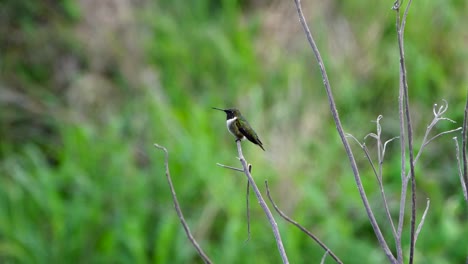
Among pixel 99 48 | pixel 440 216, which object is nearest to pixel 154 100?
pixel 99 48

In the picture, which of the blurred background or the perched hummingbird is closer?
the perched hummingbird

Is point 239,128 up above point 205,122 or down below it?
Result: below

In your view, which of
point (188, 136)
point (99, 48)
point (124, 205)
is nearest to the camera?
point (124, 205)

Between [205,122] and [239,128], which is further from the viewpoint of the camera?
[205,122]

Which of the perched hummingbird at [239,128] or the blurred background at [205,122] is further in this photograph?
the blurred background at [205,122]

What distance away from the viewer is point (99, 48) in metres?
7.76

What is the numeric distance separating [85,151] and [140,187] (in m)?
0.64

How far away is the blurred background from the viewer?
5.61 meters

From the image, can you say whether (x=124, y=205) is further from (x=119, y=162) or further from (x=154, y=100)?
(x=154, y=100)

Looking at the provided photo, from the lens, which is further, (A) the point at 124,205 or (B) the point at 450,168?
(B) the point at 450,168

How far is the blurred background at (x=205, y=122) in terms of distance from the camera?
5.61 meters

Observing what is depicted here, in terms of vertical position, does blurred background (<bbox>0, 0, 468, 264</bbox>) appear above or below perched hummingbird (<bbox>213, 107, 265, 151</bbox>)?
above

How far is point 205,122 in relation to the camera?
6.38m

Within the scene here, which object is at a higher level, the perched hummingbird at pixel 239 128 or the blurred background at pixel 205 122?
the blurred background at pixel 205 122
